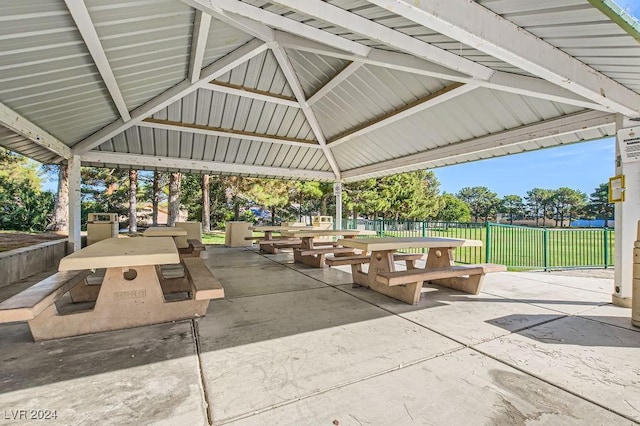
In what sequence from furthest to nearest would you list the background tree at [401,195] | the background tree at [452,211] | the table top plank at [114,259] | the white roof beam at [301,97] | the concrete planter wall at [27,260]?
the background tree at [452,211], the background tree at [401,195], the white roof beam at [301,97], the concrete planter wall at [27,260], the table top plank at [114,259]

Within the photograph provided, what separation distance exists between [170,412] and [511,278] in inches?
242

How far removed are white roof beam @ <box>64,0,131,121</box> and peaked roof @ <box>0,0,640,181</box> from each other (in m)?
0.02

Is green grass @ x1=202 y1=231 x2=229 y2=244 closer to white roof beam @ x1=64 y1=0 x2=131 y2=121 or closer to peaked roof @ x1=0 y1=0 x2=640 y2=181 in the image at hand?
peaked roof @ x1=0 y1=0 x2=640 y2=181

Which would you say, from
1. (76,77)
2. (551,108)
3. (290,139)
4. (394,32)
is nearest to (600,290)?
(551,108)

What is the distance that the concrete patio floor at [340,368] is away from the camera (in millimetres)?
1746

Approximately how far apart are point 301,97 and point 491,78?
5.18 metres

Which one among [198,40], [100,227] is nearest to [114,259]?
[198,40]

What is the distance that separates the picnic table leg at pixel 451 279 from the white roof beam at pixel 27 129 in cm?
670

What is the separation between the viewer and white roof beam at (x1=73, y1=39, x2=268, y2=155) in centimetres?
605

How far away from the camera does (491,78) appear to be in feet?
12.9

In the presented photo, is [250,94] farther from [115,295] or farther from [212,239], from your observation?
[212,239]

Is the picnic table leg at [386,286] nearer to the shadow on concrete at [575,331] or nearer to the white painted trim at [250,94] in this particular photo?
the shadow on concrete at [575,331]

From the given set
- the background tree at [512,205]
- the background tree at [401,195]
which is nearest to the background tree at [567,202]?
the background tree at [512,205]

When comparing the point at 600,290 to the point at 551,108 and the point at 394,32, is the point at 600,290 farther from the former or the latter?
the point at 394,32
